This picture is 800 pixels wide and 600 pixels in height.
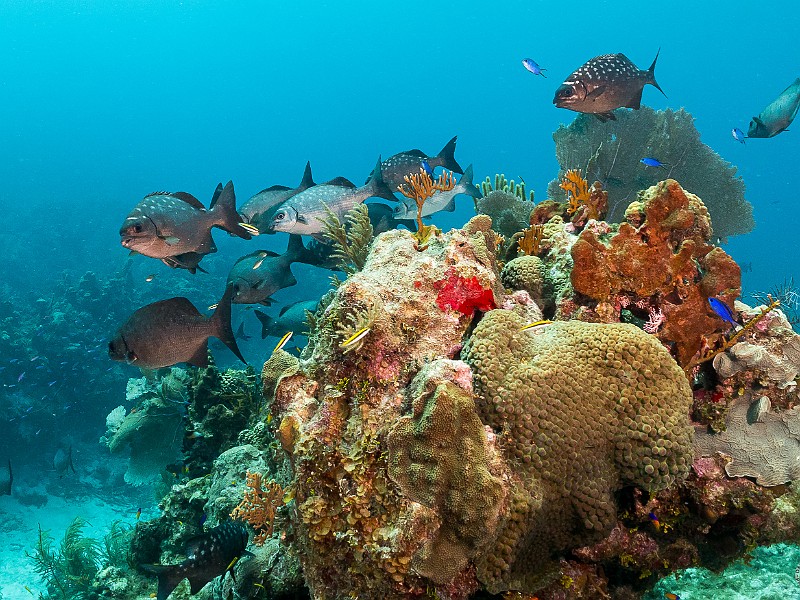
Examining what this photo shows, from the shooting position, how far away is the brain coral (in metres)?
2.39

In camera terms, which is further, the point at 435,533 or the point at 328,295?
the point at 328,295

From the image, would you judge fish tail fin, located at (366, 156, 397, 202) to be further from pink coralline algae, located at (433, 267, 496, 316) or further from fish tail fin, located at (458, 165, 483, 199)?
pink coralline algae, located at (433, 267, 496, 316)

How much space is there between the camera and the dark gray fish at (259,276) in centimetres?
588

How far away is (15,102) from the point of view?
106 m

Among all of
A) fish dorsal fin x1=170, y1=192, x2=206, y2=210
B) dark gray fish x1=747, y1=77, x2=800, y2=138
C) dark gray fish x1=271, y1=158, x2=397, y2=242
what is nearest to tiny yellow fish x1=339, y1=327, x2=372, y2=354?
fish dorsal fin x1=170, y1=192, x2=206, y2=210

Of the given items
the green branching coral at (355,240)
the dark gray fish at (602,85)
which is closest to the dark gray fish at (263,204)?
the green branching coral at (355,240)

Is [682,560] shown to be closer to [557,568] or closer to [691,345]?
[557,568]

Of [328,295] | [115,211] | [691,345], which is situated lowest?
[691,345]

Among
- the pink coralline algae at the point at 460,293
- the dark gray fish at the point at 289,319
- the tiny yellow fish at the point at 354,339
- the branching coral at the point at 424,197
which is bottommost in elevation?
the tiny yellow fish at the point at 354,339

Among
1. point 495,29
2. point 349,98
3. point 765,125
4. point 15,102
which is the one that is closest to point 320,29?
point 349,98

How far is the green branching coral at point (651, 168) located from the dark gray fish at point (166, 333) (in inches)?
204

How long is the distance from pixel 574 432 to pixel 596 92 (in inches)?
161

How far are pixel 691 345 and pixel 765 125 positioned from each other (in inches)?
191

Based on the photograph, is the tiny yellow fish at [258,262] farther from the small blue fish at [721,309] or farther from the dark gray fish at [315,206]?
the small blue fish at [721,309]
